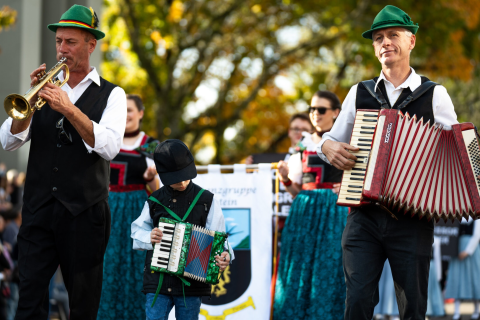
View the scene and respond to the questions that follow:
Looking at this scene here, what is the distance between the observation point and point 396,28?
406cm

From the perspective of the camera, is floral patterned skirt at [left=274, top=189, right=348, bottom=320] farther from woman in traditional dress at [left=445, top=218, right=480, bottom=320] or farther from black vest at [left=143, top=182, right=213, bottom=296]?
woman in traditional dress at [left=445, top=218, right=480, bottom=320]

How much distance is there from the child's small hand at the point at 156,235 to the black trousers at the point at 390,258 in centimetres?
129

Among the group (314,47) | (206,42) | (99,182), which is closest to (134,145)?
(99,182)

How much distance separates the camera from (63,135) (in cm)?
404

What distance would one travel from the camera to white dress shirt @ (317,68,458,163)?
3.97 meters

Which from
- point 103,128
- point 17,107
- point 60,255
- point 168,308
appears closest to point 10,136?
point 17,107

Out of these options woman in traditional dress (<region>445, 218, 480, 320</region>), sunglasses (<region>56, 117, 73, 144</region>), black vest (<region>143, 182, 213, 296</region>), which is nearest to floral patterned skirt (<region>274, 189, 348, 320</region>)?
black vest (<region>143, 182, 213, 296</region>)

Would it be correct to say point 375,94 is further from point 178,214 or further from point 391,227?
point 178,214

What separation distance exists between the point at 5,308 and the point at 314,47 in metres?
11.0

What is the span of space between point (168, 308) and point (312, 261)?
1.73 metres

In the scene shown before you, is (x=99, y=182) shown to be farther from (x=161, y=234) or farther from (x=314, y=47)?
(x=314, y=47)

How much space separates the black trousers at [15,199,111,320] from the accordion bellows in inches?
16.2

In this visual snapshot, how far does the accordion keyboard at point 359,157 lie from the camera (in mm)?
3773

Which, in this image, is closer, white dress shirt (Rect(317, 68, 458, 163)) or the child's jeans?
white dress shirt (Rect(317, 68, 458, 163))
